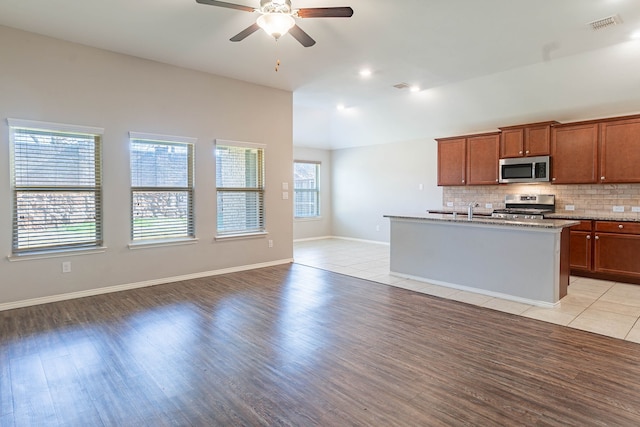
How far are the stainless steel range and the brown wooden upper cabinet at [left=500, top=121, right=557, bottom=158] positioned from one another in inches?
28.2

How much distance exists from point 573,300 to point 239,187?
182 inches

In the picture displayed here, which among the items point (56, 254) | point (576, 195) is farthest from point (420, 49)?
point (56, 254)

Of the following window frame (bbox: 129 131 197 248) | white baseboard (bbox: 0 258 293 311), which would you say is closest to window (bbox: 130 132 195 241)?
window frame (bbox: 129 131 197 248)

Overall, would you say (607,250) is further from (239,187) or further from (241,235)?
(239,187)

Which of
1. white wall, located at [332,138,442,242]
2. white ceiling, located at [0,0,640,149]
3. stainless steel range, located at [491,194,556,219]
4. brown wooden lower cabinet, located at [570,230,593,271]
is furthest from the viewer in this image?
white wall, located at [332,138,442,242]

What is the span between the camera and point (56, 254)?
4.11 meters

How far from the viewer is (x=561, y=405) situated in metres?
2.12

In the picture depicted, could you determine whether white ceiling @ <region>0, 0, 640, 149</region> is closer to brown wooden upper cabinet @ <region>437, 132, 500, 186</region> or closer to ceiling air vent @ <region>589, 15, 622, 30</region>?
ceiling air vent @ <region>589, 15, 622, 30</region>

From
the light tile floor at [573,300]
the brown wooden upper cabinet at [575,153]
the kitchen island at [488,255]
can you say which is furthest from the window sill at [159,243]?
the brown wooden upper cabinet at [575,153]

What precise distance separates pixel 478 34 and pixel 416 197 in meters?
4.31

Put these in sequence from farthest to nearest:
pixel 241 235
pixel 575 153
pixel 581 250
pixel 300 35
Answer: pixel 241 235 → pixel 575 153 → pixel 581 250 → pixel 300 35

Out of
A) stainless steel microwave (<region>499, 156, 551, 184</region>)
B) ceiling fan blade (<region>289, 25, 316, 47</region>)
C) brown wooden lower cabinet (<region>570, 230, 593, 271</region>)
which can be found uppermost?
ceiling fan blade (<region>289, 25, 316, 47</region>)

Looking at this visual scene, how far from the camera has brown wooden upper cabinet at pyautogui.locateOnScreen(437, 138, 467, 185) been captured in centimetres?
674

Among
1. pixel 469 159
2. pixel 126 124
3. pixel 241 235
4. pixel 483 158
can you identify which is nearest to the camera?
pixel 126 124
